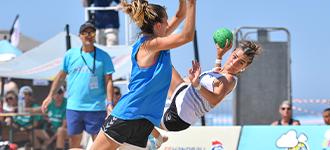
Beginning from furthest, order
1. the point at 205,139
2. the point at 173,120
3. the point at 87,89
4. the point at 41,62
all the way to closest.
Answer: the point at 41,62 < the point at 205,139 < the point at 87,89 < the point at 173,120

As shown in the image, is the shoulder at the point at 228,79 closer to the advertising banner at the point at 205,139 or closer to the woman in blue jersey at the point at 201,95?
the woman in blue jersey at the point at 201,95

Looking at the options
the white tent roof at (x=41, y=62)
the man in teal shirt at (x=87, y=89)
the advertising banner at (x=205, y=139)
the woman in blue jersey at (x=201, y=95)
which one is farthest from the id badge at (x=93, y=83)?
the white tent roof at (x=41, y=62)

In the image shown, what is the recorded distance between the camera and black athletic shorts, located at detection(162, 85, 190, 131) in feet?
20.6

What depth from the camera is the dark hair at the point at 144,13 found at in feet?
17.7

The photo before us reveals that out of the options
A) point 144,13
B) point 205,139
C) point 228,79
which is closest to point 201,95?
point 228,79

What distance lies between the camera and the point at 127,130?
218 inches

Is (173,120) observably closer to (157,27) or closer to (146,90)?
(146,90)

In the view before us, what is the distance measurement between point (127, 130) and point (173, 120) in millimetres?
825

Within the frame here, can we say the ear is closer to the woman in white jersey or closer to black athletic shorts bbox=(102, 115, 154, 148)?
black athletic shorts bbox=(102, 115, 154, 148)

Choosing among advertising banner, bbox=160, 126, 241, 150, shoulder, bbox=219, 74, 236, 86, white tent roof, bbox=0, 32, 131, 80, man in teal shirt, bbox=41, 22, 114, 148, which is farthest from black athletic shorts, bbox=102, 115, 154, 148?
white tent roof, bbox=0, 32, 131, 80

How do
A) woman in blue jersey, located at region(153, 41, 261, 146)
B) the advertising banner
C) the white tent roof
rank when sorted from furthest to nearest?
the white tent roof, the advertising banner, woman in blue jersey, located at region(153, 41, 261, 146)

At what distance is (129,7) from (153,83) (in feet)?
1.88

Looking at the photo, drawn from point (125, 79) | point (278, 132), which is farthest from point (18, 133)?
point (278, 132)

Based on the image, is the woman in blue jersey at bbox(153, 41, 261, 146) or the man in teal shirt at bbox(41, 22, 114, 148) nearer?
the woman in blue jersey at bbox(153, 41, 261, 146)
